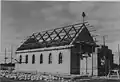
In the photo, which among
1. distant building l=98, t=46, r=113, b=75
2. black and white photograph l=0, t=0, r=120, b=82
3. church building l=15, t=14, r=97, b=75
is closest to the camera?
black and white photograph l=0, t=0, r=120, b=82

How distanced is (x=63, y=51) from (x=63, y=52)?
0.18 feet

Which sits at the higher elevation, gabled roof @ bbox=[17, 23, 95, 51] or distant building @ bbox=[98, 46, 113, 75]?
gabled roof @ bbox=[17, 23, 95, 51]

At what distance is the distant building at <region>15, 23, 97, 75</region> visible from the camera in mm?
12289

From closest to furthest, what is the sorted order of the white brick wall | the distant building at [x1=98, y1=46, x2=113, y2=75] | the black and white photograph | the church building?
1. the black and white photograph
2. the distant building at [x1=98, y1=46, x2=113, y2=75]
3. the church building
4. the white brick wall

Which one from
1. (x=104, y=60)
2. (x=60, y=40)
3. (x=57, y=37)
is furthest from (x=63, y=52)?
(x=104, y=60)

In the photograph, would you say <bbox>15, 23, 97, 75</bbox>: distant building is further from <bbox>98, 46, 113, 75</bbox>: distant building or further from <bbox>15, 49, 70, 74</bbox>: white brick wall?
<bbox>98, 46, 113, 75</bbox>: distant building

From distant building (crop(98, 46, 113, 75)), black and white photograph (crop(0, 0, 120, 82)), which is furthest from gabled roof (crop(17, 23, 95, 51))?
distant building (crop(98, 46, 113, 75))

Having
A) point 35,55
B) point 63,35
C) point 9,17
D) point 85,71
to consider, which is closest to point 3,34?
point 9,17

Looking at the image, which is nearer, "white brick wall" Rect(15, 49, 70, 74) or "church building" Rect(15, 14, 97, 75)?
"church building" Rect(15, 14, 97, 75)

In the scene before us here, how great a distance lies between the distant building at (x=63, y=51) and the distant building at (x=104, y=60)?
0.28 metres

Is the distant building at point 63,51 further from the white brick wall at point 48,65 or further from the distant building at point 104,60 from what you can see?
the distant building at point 104,60

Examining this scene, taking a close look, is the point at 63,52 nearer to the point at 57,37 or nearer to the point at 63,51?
the point at 63,51

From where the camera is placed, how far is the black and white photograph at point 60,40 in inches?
310

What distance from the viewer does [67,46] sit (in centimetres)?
1276
